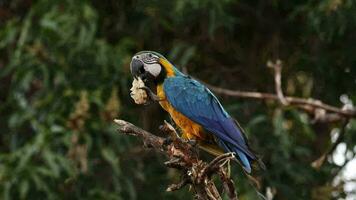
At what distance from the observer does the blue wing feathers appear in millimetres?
4129

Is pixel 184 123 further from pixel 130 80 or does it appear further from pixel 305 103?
pixel 130 80

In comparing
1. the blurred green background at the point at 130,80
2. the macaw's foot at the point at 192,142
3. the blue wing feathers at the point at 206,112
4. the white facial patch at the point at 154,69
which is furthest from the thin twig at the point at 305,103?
the macaw's foot at the point at 192,142

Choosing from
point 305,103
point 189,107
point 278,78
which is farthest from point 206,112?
point 305,103

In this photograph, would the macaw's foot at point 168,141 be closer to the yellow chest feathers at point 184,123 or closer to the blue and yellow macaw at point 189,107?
the blue and yellow macaw at point 189,107

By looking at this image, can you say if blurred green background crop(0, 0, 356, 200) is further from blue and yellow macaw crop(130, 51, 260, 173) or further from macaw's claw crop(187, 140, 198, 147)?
macaw's claw crop(187, 140, 198, 147)

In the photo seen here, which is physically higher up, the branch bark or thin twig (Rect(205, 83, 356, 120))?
the branch bark

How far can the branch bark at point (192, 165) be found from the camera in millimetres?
3619

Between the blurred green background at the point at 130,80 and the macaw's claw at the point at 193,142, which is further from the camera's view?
the blurred green background at the point at 130,80

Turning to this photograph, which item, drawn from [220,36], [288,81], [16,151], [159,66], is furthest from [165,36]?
[159,66]

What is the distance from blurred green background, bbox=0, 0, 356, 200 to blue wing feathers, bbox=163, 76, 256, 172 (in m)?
1.29

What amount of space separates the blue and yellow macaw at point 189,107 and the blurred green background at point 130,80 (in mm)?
1280

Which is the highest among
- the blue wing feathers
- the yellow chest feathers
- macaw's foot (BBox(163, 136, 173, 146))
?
macaw's foot (BBox(163, 136, 173, 146))

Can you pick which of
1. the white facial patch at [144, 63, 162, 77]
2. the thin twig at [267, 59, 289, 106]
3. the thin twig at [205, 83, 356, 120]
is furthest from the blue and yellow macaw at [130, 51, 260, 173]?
the thin twig at [205, 83, 356, 120]

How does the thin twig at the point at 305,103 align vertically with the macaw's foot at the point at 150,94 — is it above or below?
below
